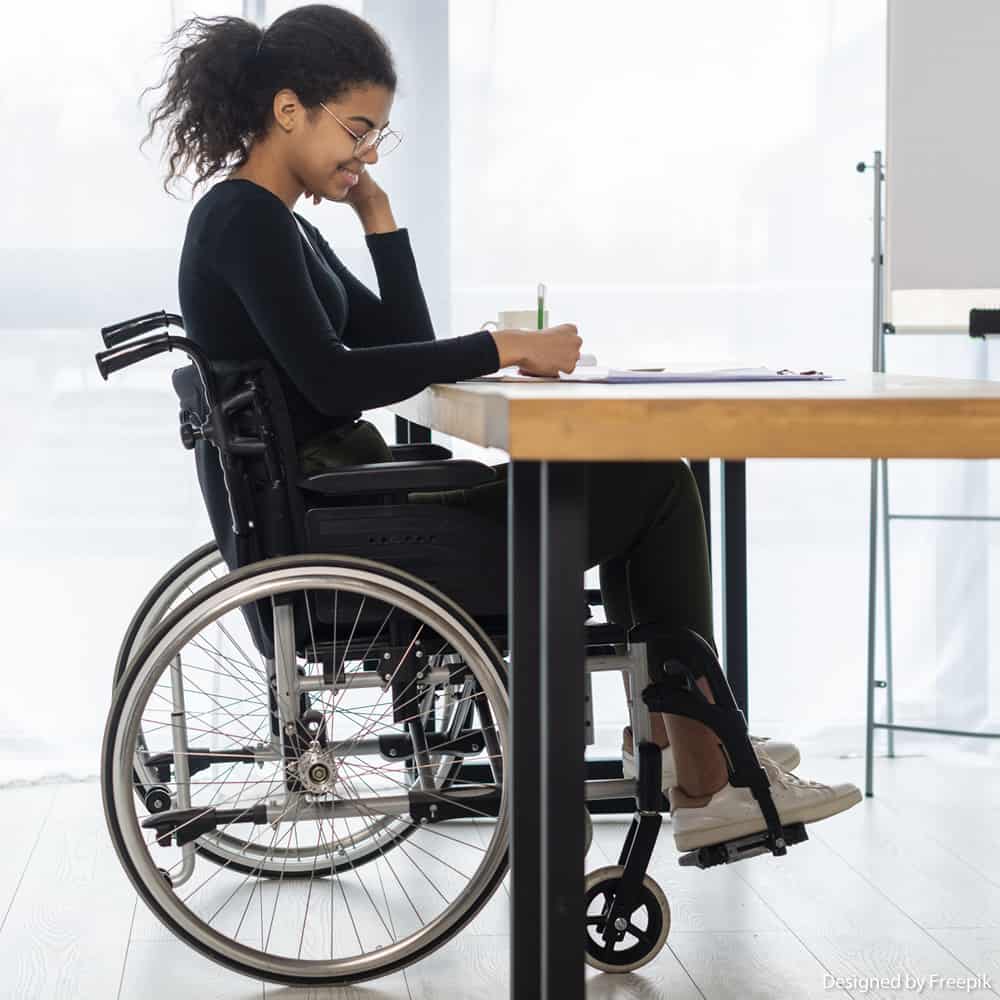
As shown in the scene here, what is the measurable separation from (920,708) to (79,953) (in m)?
1.94

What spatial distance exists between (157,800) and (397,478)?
21.7 inches

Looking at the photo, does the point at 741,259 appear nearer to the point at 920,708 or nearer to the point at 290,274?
the point at 920,708

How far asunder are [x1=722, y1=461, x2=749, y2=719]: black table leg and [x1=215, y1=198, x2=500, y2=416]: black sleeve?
0.83 meters

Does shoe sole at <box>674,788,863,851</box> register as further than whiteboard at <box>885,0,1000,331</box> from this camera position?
No

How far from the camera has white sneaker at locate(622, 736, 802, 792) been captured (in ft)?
5.88

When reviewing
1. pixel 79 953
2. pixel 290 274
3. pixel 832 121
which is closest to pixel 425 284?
pixel 832 121

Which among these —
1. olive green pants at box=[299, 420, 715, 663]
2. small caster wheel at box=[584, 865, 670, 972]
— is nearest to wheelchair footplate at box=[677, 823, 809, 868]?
small caster wheel at box=[584, 865, 670, 972]

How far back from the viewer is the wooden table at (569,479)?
1126 millimetres

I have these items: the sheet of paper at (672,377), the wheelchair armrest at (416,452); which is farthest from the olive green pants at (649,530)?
the wheelchair armrest at (416,452)

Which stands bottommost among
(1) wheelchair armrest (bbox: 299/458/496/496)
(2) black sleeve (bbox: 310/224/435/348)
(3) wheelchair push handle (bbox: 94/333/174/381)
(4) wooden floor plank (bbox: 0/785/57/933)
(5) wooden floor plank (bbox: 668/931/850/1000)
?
(4) wooden floor plank (bbox: 0/785/57/933)

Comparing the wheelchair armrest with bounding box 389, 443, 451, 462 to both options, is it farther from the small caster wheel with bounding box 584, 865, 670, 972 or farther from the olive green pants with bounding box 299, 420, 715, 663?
the small caster wheel with bounding box 584, 865, 670, 972

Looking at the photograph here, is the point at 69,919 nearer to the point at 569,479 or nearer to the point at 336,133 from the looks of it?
the point at 336,133

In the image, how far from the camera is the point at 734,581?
246 cm

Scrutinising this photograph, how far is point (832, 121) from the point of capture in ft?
10.1
